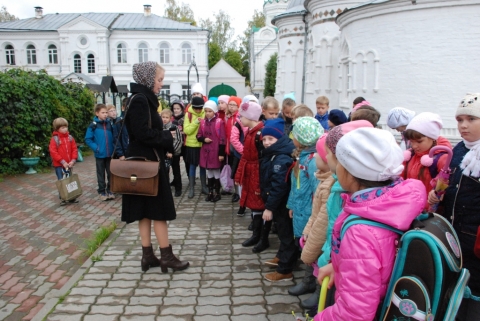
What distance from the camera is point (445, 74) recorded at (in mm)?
14320

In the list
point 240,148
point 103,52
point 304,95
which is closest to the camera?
point 240,148

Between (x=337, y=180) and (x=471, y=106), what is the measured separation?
39.3 inches

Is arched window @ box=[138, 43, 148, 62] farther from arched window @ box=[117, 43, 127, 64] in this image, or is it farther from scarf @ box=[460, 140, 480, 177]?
scarf @ box=[460, 140, 480, 177]

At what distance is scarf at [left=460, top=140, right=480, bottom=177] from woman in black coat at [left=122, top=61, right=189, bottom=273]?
2.62m

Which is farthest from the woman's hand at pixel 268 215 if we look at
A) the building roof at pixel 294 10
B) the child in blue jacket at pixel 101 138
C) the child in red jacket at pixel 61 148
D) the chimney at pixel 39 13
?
the chimney at pixel 39 13

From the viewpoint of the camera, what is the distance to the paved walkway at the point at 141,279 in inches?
139

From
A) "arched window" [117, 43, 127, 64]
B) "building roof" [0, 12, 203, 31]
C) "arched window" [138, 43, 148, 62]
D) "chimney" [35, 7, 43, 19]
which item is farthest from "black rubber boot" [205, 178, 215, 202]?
"chimney" [35, 7, 43, 19]

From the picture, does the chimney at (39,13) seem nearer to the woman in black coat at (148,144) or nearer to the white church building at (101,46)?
the white church building at (101,46)

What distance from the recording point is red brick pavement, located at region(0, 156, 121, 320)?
3.98m

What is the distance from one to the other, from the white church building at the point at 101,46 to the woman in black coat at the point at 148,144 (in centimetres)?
4001

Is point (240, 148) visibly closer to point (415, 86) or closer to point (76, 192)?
point (76, 192)

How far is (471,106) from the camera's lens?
8.83ft

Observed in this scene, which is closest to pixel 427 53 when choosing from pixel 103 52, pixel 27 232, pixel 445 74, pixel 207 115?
pixel 445 74

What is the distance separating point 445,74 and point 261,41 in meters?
42.7
